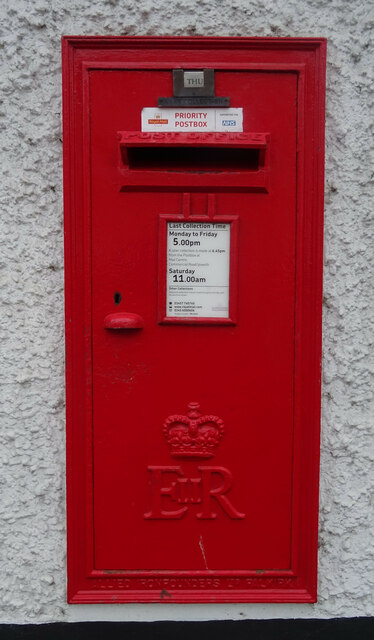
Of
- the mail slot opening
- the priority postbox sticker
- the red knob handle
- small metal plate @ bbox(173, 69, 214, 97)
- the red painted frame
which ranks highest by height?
small metal plate @ bbox(173, 69, 214, 97)

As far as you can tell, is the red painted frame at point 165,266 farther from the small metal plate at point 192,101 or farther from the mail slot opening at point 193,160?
the small metal plate at point 192,101

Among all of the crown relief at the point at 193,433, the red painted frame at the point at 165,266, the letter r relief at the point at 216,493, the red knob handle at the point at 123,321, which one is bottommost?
the letter r relief at the point at 216,493

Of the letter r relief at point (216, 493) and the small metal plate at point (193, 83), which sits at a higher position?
the small metal plate at point (193, 83)

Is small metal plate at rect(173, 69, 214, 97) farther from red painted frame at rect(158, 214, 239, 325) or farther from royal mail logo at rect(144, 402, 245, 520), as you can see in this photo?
royal mail logo at rect(144, 402, 245, 520)

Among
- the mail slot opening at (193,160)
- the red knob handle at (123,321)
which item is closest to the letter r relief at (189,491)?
the red knob handle at (123,321)

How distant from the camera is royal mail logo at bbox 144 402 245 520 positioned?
1.25 metres

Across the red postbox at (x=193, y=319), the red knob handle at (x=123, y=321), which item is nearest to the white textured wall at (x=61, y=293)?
the red postbox at (x=193, y=319)

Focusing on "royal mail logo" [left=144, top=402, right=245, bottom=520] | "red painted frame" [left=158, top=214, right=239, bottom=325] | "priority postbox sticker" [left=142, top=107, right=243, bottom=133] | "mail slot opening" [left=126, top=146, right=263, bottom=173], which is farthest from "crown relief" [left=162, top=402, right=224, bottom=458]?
"priority postbox sticker" [left=142, top=107, right=243, bottom=133]

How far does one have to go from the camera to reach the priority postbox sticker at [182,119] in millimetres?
1190

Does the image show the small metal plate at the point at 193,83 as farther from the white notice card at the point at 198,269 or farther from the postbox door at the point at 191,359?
the white notice card at the point at 198,269

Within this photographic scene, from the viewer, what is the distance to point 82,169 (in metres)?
1.21

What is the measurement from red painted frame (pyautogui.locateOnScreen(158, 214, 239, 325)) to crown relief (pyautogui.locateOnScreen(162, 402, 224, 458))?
243mm

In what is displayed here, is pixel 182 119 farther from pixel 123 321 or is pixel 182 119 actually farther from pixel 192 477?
Result: pixel 192 477

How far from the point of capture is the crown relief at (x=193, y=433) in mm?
1246
